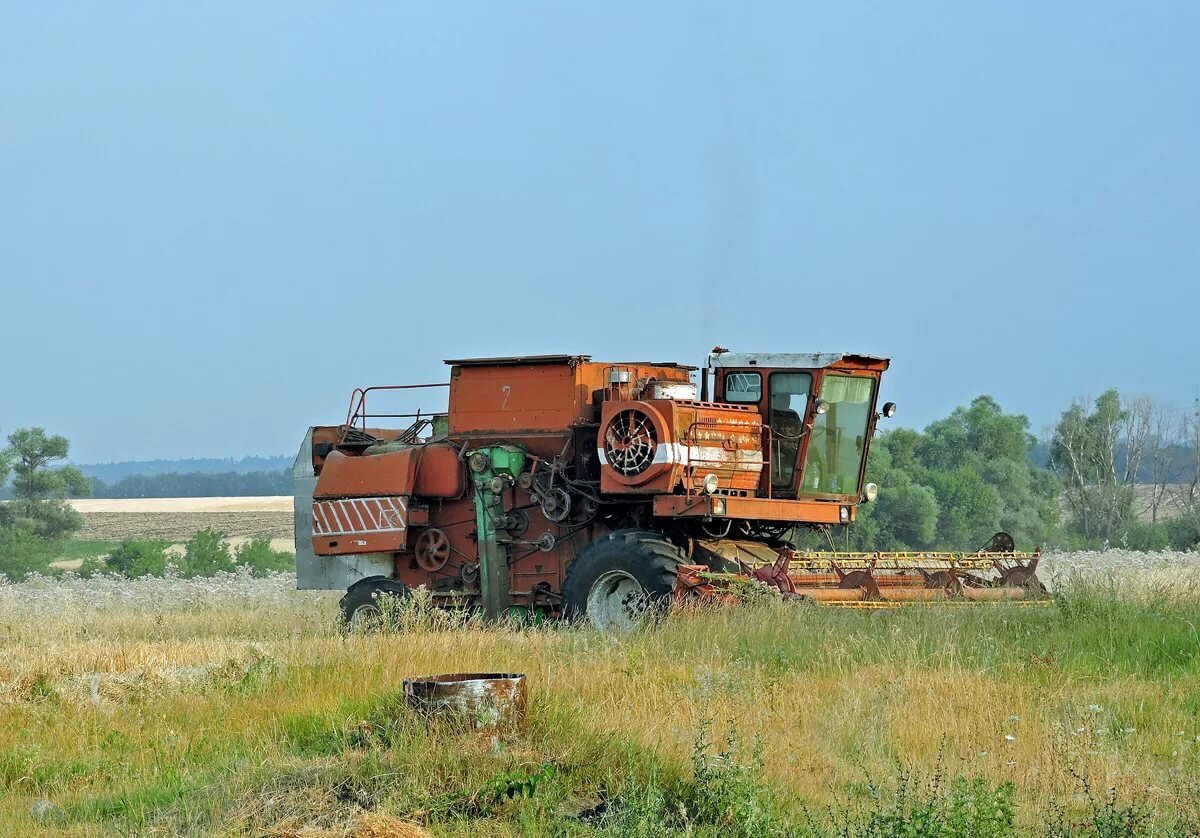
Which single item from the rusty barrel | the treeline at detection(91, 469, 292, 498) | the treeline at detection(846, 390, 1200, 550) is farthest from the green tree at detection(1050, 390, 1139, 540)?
the treeline at detection(91, 469, 292, 498)

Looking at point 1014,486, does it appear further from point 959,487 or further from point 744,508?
point 744,508

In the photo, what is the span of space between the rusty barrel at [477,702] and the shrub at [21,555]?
34342 millimetres

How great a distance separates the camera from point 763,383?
58.2 ft

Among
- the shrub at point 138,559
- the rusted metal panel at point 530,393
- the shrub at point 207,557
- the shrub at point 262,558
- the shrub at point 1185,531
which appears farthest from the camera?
the shrub at point 262,558

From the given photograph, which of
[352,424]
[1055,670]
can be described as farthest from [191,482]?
[1055,670]

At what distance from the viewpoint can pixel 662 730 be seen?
8.83 metres

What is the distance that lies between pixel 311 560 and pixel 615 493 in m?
5.01

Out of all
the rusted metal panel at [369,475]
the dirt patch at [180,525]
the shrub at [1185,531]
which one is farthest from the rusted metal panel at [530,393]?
the dirt patch at [180,525]

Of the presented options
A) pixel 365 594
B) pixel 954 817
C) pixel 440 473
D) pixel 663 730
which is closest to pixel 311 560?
pixel 365 594

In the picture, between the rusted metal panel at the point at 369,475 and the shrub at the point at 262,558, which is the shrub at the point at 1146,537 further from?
the rusted metal panel at the point at 369,475

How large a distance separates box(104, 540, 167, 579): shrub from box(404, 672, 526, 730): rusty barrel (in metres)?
31.1

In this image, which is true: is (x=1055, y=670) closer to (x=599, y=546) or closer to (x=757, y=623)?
(x=757, y=623)

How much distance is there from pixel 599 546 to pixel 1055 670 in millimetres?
6245

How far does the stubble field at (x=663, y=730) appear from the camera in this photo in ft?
24.7
